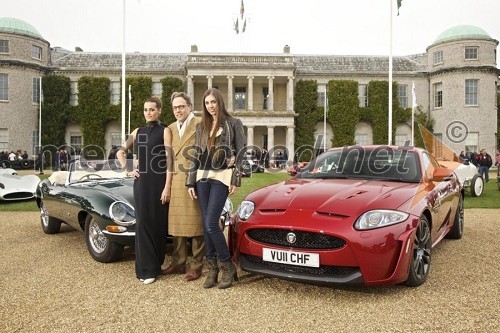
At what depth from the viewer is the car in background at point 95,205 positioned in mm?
4836

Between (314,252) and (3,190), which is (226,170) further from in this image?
(3,190)

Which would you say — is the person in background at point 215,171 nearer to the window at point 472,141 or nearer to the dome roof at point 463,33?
the window at point 472,141

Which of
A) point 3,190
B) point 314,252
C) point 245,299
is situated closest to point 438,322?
point 314,252

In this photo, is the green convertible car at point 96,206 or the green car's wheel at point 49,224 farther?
the green car's wheel at point 49,224

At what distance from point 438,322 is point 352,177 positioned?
80.0 inches

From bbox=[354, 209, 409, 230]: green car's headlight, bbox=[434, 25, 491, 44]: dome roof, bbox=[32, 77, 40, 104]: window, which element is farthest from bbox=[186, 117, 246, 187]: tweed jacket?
bbox=[434, 25, 491, 44]: dome roof

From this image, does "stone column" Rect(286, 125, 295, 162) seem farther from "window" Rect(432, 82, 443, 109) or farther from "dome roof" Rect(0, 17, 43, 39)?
"dome roof" Rect(0, 17, 43, 39)

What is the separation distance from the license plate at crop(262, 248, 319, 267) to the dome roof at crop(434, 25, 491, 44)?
38.7 m

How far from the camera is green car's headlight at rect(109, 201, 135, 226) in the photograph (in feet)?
15.8

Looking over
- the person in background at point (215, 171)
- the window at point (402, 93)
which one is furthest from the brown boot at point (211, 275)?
the window at point (402, 93)

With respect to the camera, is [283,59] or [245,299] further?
[283,59]

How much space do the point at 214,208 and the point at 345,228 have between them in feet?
4.36

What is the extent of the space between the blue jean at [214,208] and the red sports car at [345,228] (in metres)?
0.17

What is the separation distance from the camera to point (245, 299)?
145 inches
